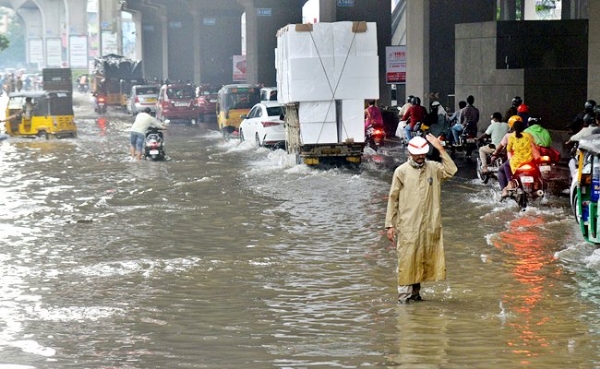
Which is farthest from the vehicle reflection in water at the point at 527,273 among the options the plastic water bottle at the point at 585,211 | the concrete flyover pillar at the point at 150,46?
the concrete flyover pillar at the point at 150,46

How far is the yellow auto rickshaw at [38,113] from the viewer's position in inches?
1502

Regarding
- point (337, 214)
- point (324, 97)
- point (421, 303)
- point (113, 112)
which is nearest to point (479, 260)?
point (421, 303)

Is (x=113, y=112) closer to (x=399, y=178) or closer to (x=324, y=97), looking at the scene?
(x=324, y=97)

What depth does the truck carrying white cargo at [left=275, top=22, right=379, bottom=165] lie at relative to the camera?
81.9 ft

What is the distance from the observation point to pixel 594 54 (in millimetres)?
23859

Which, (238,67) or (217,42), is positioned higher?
(217,42)

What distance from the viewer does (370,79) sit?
25250mm

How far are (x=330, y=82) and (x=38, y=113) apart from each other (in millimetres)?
16468

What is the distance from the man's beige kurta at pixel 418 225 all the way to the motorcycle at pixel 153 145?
758 inches

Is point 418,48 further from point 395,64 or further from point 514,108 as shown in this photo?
point 514,108

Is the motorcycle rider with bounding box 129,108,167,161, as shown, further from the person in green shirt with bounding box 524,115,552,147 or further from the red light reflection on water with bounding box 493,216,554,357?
the red light reflection on water with bounding box 493,216,554,357

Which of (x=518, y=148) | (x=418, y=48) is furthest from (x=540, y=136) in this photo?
(x=418, y=48)

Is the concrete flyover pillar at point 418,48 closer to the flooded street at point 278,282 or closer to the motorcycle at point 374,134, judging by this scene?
the motorcycle at point 374,134

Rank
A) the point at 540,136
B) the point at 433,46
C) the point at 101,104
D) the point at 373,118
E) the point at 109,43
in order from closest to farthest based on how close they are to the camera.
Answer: the point at 540,136
the point at 373,118
the point at 433,46
the point at 101,104
the point at 109,43
